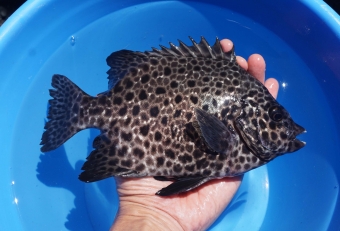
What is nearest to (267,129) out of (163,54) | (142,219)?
(163,54)

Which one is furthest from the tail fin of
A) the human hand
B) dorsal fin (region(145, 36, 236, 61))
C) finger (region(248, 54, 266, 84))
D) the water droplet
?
finger (region(248, 54, 266, 84))

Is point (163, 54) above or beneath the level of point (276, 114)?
above

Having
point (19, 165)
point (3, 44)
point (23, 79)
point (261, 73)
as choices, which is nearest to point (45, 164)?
point (19, 165)

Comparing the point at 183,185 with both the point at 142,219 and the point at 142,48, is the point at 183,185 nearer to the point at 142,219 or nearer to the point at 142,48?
the point at 142,219

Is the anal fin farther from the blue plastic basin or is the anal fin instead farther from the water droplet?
the water droplet

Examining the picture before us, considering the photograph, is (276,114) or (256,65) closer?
(276,114)

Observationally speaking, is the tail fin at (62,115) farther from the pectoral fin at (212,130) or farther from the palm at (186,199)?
the pectoral fin at (212,130)

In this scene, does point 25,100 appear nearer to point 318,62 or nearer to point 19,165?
point 19,165

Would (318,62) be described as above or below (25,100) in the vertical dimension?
above
